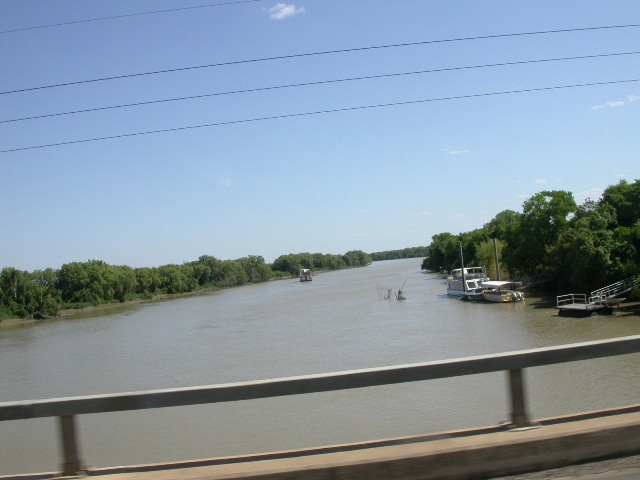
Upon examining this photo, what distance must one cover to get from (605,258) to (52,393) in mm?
40600

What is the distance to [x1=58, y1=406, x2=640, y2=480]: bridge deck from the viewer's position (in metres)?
4.65

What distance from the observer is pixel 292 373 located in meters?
26.1

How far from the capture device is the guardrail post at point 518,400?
16.9 feet

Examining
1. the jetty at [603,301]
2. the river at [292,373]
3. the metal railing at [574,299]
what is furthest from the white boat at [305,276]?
the jetty at [603,301]

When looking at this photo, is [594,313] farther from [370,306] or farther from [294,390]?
[294,390]

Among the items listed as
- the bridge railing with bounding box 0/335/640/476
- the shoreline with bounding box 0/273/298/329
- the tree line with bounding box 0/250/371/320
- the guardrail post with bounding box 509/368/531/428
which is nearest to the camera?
the bridge railing with bounding box 0/335/640/476

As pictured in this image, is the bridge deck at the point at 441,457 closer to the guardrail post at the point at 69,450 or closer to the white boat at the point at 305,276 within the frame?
the guardrail post at the point at 69,450

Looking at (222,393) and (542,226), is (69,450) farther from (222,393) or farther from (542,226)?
(542,226)

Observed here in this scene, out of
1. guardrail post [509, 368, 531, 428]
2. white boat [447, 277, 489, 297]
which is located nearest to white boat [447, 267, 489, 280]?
white boat [447, 277, 489, 297]

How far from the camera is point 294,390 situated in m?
4.91

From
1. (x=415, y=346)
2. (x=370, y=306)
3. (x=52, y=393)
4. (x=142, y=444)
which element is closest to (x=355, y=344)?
(x=415, y=346)

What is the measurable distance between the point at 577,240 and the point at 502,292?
12.3 meters

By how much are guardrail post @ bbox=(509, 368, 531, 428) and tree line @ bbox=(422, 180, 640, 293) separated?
4427cm

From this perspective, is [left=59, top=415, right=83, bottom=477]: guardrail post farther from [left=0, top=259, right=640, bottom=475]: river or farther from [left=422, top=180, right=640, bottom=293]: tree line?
[left=422, top=180, right=640, bottom=293]: tree line
